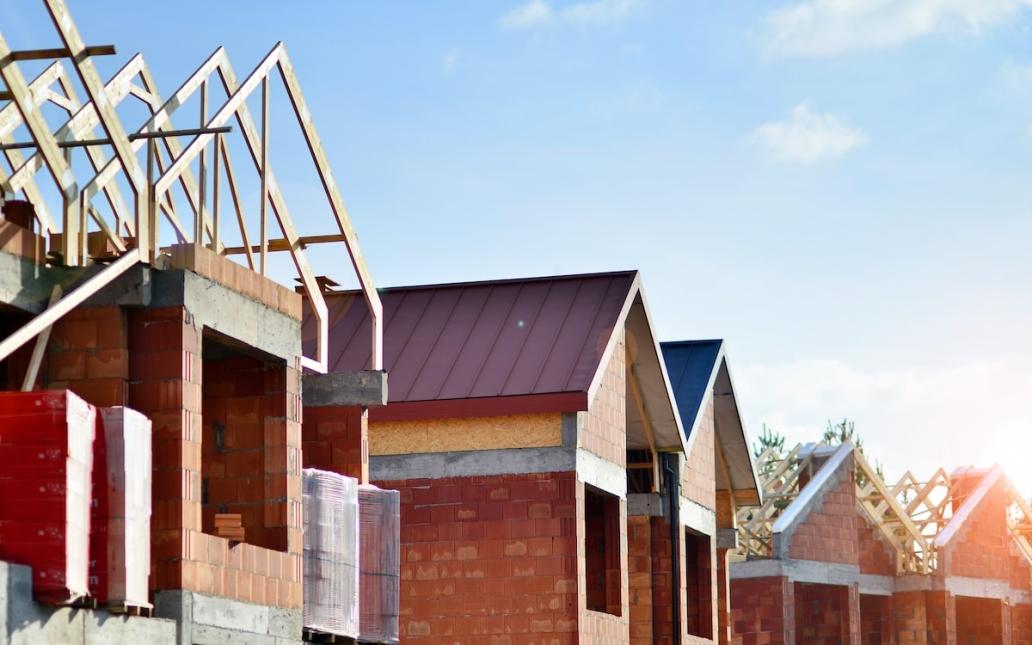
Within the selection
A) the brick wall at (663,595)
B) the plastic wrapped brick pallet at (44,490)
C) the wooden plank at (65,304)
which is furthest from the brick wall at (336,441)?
the brick wall at (663,595)

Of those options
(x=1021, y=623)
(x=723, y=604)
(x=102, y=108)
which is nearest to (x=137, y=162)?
(x=102, y=108)

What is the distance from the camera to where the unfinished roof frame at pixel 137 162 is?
1473 cm

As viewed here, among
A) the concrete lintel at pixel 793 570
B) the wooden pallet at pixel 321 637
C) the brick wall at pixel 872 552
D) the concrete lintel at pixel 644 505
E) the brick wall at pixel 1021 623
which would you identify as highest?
the concrete lintel at pixel 644 505

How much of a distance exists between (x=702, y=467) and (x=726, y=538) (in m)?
2.68

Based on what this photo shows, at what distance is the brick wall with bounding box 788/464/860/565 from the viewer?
3828cm

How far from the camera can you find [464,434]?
2252 centimetres

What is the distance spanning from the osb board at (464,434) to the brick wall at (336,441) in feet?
11.2

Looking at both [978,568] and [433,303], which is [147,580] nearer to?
[433,303]

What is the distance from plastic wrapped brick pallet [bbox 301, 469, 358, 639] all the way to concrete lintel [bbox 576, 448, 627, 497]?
4.66 m

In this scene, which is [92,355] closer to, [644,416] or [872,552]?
[644,416]

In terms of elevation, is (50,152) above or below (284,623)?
above

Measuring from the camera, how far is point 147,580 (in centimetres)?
1441

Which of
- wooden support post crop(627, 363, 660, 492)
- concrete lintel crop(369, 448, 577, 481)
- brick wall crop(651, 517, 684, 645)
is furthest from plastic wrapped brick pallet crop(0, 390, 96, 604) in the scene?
brick wall crop(651, 517, 684, 645)

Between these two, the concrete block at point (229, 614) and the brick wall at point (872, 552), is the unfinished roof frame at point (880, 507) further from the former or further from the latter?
the concrete block at point (229, 614)
